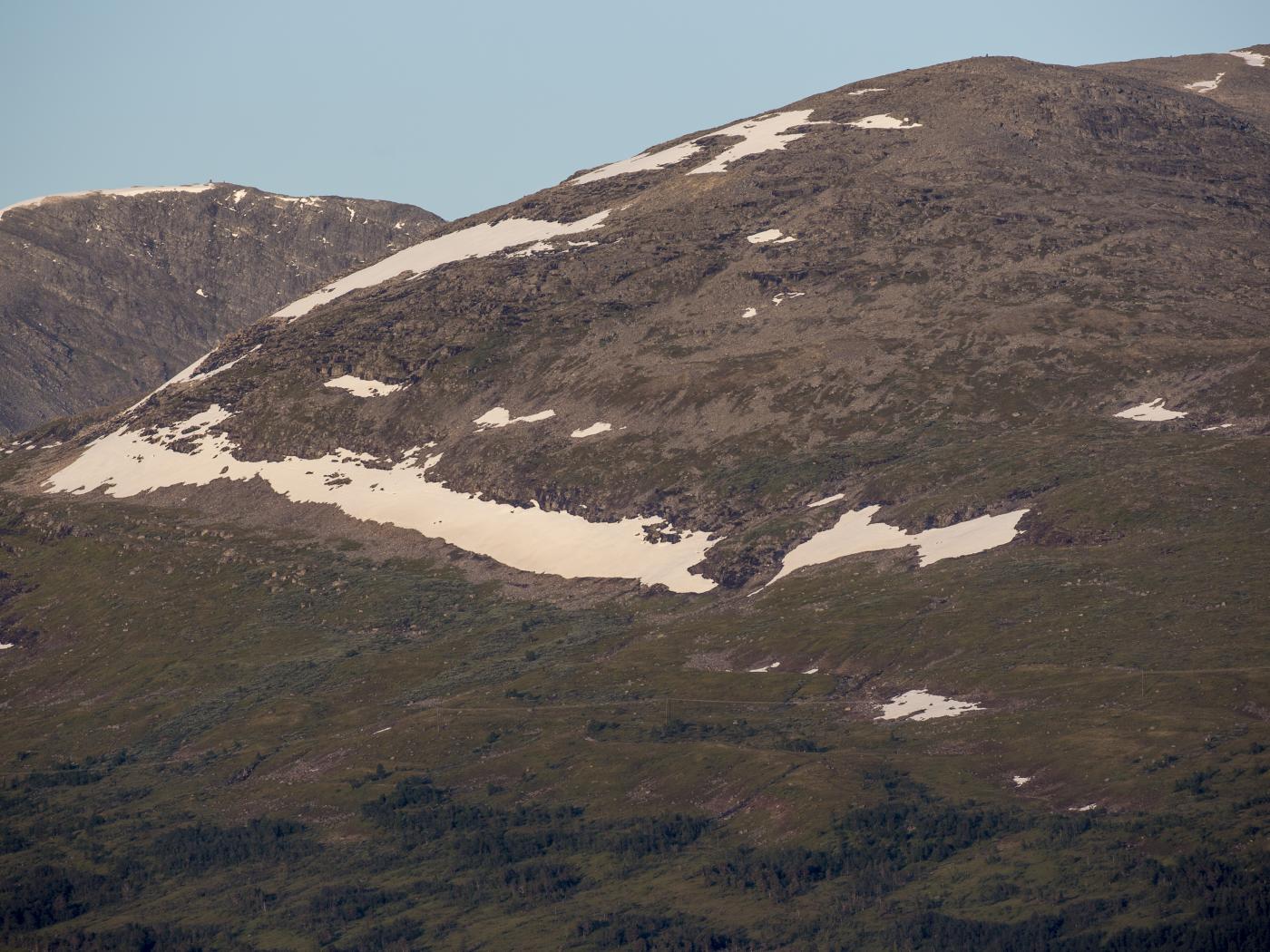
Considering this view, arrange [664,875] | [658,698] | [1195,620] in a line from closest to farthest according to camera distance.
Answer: [664,875] < [1195,620] < [658,698]

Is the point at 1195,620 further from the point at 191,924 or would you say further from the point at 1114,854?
the point at 191,924

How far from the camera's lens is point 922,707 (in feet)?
577

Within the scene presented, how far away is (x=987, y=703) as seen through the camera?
563 feet

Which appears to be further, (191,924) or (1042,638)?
(1042,638)

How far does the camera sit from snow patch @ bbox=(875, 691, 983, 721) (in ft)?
567

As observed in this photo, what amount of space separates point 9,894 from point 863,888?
271ft

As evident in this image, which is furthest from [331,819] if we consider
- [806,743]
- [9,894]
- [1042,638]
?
[1042,638]

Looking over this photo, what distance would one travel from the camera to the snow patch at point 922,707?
173 metres

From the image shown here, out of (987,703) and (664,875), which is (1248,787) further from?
(664,875)

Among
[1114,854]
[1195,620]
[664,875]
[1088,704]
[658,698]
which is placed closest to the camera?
[1114,854]

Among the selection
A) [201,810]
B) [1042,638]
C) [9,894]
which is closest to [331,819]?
[201,810]

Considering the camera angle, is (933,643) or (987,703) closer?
(987,703)

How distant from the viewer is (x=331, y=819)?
17888cm

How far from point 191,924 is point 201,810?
25.5 metres
